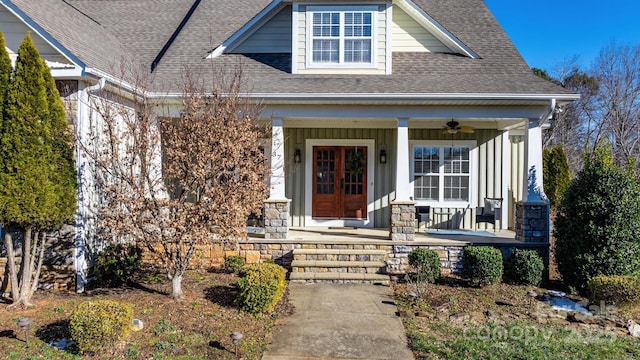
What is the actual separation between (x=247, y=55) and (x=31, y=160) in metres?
5.45

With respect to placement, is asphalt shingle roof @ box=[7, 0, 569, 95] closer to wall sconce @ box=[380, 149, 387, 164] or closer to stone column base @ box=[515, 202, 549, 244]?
wall sconce @ box=[380, 149, 387, 164]

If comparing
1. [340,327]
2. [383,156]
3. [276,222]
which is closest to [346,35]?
[383,156]

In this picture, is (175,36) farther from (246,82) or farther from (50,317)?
(50,317)

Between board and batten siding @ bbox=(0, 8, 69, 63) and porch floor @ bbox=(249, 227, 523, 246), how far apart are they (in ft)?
16.0

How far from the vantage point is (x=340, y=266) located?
7727 millimetres

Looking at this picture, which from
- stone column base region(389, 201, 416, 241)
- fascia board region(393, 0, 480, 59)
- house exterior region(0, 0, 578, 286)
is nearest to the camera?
house exterior region(0, 0, 578, 286)

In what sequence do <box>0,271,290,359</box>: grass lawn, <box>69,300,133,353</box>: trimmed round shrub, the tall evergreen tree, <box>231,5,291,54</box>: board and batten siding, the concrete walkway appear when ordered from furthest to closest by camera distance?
1. <box>231,5,291,54</box>: board and batten siding
2. the tall evergreen tree
3. the concrete walkway
4. <box>0,271,290,359</box>: grass lawn
5. <box>69,300,133,353</box>: trimmed round shrub

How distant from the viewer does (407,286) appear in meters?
7.28

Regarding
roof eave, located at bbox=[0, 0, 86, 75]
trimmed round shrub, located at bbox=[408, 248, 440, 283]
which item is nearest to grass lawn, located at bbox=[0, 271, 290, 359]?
trimmed round shrub, located at bbox=[408, 248, 440, 283]

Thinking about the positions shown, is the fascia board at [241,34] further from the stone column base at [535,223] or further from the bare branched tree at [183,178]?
the stone column base at [535,223]

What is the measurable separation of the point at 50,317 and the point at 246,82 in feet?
18.0

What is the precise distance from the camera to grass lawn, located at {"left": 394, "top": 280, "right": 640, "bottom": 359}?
15.9 feet

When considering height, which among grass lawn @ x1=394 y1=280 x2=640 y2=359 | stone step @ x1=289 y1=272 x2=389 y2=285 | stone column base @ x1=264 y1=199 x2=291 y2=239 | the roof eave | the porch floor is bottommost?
grass lawn @ x1=394 y1=280 x2=640 y2=359

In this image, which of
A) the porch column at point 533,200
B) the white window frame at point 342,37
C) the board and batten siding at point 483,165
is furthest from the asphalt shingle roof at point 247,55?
the board and batten siding at point 483,165
